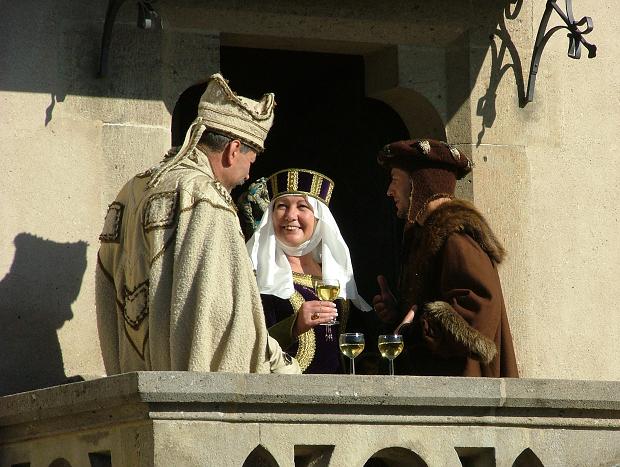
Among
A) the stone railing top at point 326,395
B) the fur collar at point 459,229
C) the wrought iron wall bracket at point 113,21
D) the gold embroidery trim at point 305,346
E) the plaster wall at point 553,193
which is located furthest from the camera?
the plaster wall at point 553,193

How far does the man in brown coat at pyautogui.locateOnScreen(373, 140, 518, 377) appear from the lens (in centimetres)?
732

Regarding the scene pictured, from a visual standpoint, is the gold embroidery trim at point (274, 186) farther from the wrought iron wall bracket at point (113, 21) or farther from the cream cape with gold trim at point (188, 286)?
the cream cape with gold trim at point (188, 286)

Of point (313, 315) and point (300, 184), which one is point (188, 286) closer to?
point (313, 315)

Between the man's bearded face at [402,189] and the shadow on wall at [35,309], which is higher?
the man's bearded face at [402,189]

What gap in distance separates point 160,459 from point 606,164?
3.47 m

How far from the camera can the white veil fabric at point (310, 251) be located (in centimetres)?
811

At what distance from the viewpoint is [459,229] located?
756cm

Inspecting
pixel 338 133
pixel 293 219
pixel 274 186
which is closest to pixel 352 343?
pixel 293 219

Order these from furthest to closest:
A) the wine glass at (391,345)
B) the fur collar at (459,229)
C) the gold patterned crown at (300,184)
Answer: the gold patterned crown at (300,184) < the fur collar at (459,229) < the wine glass at (391,345)

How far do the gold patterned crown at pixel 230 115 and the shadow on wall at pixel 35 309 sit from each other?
100 centimetres

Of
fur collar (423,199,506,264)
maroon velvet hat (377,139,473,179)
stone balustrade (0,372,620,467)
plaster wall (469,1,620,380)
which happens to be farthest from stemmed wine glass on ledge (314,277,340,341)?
stone balustrade (0,372,620,467)

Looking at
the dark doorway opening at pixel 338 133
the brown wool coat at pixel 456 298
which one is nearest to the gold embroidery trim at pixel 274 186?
the brown wool coat at pixel 456 298

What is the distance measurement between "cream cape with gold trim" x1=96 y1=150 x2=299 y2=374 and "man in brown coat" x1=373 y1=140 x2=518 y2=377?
633mm

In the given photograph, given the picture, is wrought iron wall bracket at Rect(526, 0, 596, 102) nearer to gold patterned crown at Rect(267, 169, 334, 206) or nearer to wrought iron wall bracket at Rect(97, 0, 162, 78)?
gold patterned crown at Rect(267, 169, 334, 206)
